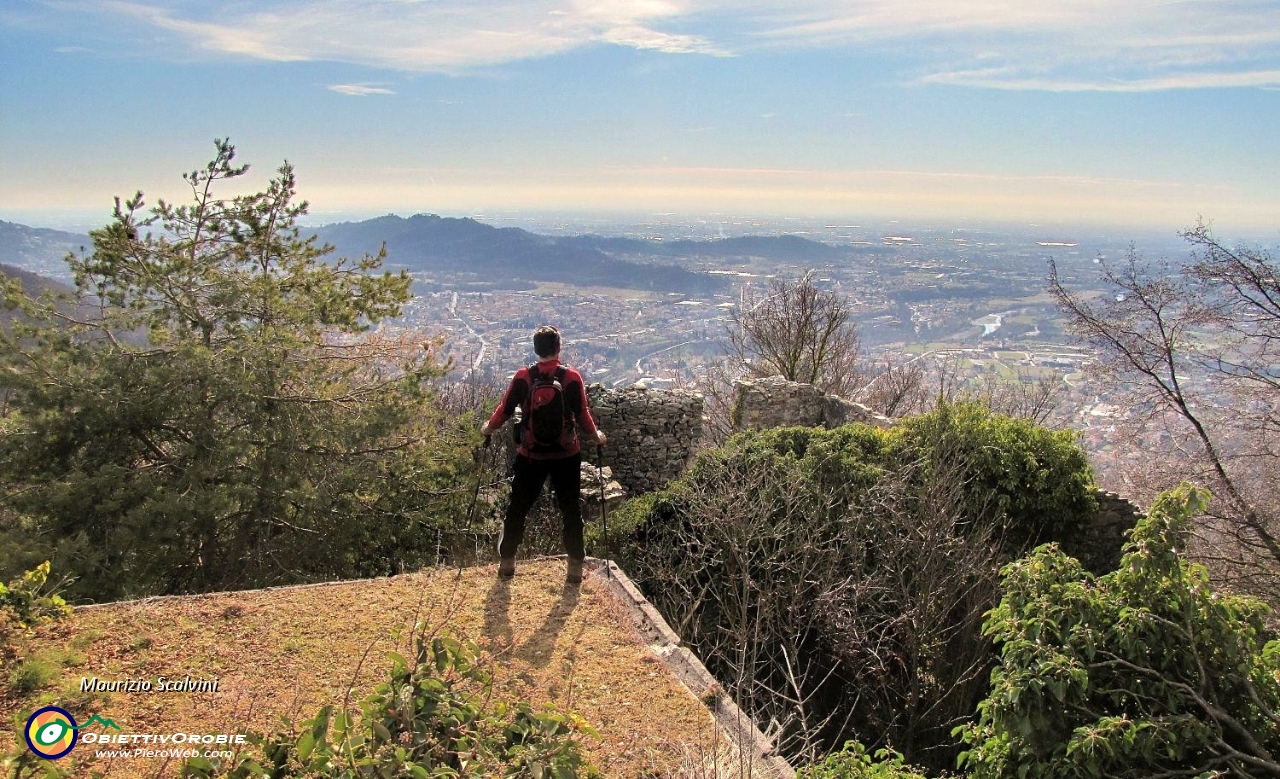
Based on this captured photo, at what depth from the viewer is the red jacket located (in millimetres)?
5461

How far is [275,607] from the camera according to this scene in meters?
5.09

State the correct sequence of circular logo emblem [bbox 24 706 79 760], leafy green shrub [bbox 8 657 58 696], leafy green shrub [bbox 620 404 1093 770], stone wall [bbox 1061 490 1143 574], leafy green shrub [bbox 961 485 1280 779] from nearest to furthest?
circular logo emblem [bbox 24 706 79 760]
leafy green shrub [bbox 961 485 1280 779]
leafy green shrub [bbox 8 657 58 696]
leafy green shrub [bbox 620 404 1093 770]
stone wall [bbox 1061 490 1143 574]

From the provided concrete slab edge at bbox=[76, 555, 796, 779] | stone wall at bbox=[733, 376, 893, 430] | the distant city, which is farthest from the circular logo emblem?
the distant city

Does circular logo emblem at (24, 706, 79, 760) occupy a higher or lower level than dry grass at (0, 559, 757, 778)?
higher

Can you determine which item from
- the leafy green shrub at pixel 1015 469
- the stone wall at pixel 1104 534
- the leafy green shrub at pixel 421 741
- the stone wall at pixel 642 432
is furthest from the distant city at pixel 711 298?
the leafy green shrub at pixel 421 741

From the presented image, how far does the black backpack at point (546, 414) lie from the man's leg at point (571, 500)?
18 cm

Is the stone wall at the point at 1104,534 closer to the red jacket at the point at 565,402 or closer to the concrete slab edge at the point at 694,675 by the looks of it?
the concrete slab edge at the point at 694,675

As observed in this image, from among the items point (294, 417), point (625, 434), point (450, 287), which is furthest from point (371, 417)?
point (450, 287)

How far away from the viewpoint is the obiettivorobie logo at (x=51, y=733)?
3.04 metres

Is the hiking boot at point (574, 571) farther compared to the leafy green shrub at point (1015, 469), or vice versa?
the leafy green shrub at point (1015, 469)

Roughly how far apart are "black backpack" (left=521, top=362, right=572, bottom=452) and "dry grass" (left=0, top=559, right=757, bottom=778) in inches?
47.6

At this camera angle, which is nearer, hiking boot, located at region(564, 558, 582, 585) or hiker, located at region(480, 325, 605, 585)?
hiker, located at region(480, 325, 605, 585)

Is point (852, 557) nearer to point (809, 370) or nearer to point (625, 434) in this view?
point (625, 434)

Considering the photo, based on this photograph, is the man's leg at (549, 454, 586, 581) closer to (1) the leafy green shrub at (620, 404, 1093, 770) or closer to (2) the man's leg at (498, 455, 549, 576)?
(2) the man's leg at (498, 455, 549, 576)
